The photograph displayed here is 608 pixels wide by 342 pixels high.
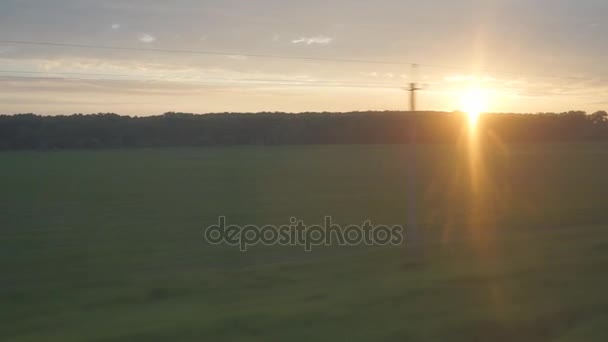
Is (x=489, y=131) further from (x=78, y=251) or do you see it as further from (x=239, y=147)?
(x=78, y=251)

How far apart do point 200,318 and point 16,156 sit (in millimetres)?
51254

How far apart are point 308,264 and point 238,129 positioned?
200ft

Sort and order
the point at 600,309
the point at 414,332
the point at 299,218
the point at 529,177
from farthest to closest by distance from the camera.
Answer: the point at 529,177
the point at 299,218
the point at 600,309
the point at 414,332

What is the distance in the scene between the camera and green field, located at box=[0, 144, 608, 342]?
8133mm

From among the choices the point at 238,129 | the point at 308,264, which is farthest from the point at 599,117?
the point at 308,264

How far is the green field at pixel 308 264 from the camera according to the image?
813 centimetres

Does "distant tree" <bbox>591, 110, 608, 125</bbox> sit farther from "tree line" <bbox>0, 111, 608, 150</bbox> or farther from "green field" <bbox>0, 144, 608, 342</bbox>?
"green field" <bbox>0, 144, 608, 342</bbox>

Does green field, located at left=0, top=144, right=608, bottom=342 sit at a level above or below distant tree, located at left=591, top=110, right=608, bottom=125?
below

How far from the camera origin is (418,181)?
32500 mm

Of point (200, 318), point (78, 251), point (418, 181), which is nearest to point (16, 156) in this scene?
point (418, 181)

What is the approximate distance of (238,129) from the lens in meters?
73.1

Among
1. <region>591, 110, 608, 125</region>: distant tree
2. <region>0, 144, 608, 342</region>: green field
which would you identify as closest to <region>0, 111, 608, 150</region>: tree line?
<region>591, 110, 608, 125</region>: distant tree

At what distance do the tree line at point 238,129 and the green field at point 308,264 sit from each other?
2893cm

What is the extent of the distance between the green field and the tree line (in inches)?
1139
